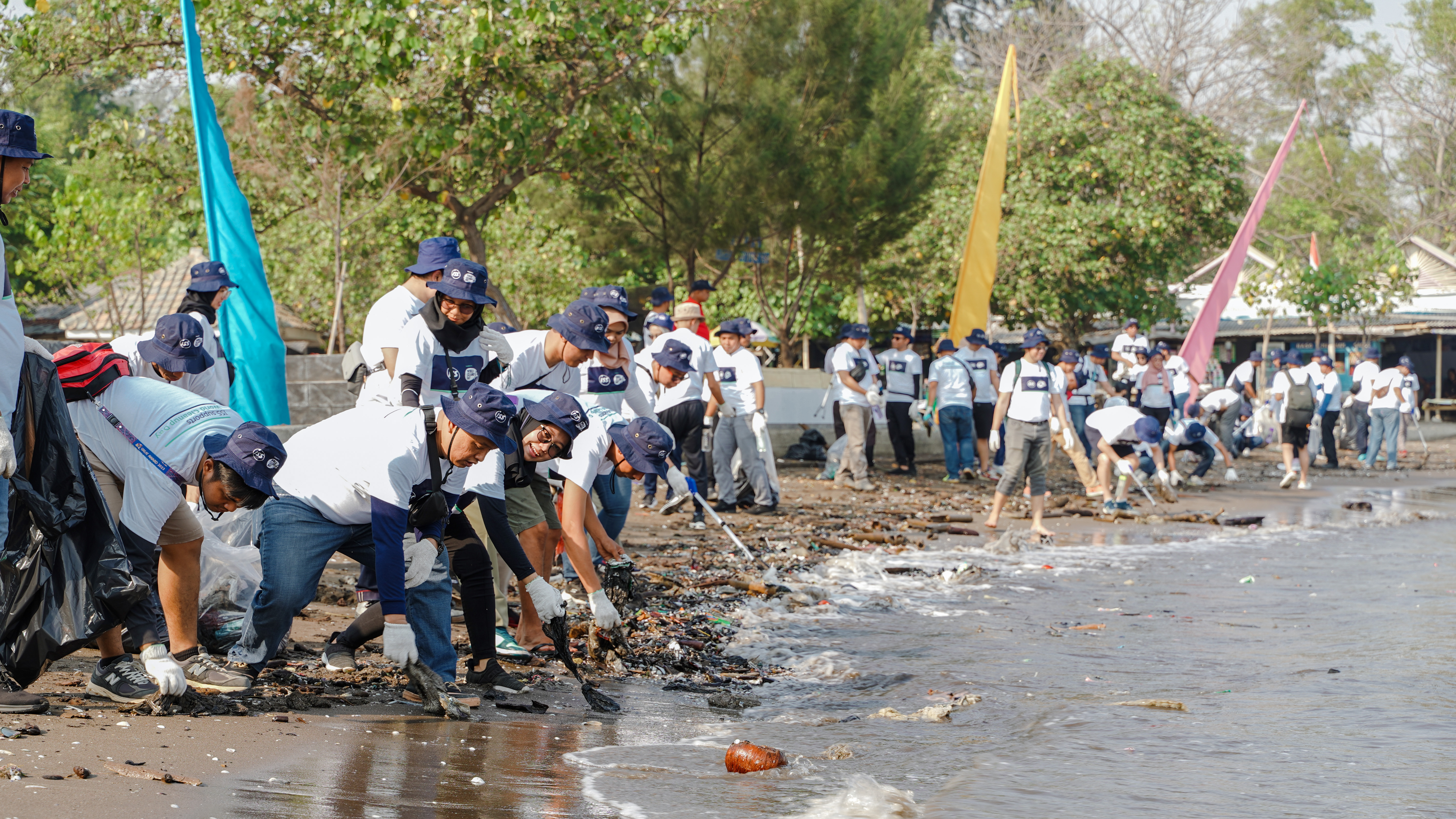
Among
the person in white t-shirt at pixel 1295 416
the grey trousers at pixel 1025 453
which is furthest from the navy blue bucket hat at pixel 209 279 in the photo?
the person in white t-shirt at pixel 1295 416

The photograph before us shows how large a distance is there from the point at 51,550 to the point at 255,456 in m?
0.71

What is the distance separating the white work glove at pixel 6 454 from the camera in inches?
161

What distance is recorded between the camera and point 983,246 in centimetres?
1659

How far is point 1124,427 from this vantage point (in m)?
13.4

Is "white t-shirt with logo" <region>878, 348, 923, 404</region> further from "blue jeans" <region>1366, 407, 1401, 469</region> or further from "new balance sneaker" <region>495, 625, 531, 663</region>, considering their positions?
"new balance sneaker" <region>495, 625, 531, 663</region>

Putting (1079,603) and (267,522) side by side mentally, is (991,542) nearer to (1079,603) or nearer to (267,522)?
(1079,603)

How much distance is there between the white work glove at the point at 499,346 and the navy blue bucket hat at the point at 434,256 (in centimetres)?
38

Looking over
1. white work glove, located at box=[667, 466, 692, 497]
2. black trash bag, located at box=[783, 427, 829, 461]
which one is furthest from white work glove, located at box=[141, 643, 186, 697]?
black trash bag, located at box=[783, 427, 829, 461]

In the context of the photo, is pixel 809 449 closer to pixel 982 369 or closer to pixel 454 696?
pixel 982 369

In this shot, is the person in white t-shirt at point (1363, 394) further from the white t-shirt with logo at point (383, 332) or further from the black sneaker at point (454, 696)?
the black sneaker at point (454, 696)

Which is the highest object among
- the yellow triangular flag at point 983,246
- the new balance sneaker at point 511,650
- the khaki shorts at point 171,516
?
the yellow triangular flag at point 983,246

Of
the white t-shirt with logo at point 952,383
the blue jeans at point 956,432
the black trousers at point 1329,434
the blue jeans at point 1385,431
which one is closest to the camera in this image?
the white t-shirt with logo at point 952,383

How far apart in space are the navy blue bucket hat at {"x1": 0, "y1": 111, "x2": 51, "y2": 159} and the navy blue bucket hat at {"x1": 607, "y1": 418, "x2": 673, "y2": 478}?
9.08 feet

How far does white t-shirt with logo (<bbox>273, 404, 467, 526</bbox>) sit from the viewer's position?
4727mm
